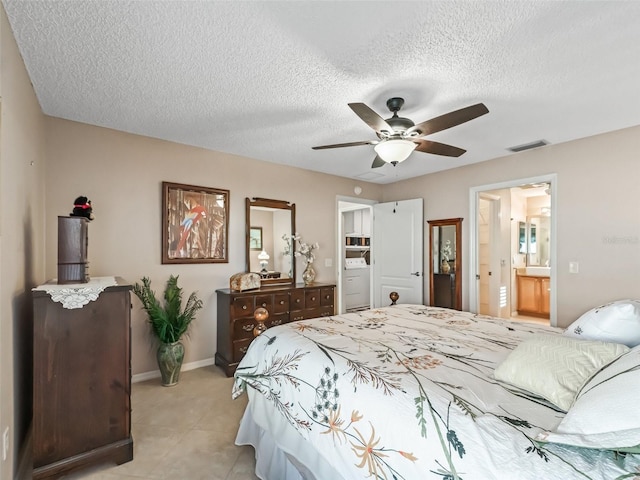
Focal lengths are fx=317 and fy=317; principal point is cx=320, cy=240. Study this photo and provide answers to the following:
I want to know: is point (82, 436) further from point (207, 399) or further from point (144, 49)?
point (144, 49)

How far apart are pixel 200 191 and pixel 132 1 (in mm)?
2227

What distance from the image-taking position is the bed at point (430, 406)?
0.86 meters

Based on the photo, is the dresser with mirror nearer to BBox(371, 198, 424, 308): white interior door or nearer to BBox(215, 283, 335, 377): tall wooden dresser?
BBox(215, 283, 335, 377): tall wooden dresser

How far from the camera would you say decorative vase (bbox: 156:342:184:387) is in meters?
3.06

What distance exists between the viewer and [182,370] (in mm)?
3463

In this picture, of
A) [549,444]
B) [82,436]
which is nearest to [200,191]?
[82,436]

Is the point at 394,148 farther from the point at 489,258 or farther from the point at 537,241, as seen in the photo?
the point at 537,241

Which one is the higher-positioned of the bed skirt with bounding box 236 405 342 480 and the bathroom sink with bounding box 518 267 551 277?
the bathroom sink with bounding box 518 267 551 277

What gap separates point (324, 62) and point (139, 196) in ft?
7.74

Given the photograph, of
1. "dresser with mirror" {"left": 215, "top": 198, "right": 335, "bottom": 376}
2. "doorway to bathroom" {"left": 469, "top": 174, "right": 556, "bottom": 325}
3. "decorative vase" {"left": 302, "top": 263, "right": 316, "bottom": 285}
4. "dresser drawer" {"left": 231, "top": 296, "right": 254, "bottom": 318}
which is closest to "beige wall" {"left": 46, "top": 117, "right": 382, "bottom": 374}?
"dresser with mirror" {"left": 215, "top": 198, "right": 335, "bottom": 376}

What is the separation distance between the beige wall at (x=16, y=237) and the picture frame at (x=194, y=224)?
1.10 metres

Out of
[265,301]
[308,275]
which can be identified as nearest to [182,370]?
[265,301]

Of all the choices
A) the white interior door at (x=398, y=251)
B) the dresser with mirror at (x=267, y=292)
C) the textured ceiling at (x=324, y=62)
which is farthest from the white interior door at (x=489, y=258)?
the dresser with mirror at (x=267, y=292)

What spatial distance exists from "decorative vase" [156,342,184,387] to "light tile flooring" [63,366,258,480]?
0.27 feet
